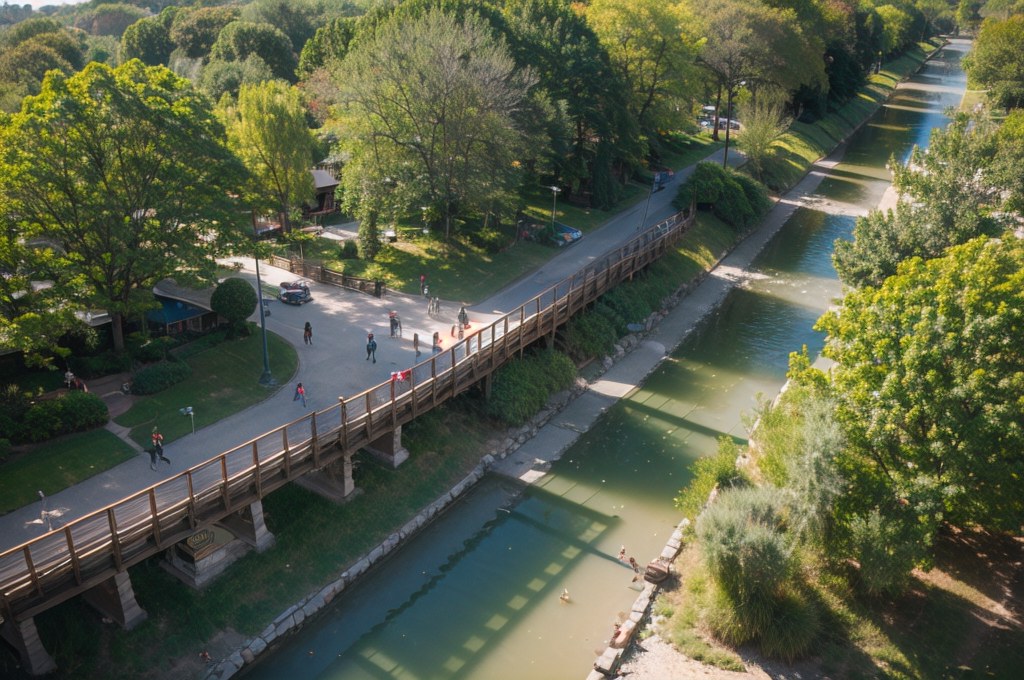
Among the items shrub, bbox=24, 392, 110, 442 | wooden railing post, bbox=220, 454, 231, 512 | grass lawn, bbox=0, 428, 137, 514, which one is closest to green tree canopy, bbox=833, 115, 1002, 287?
wooden railing post, bbox=220, 454, 231, 512

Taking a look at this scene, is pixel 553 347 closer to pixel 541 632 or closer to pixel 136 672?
pixel 541 632

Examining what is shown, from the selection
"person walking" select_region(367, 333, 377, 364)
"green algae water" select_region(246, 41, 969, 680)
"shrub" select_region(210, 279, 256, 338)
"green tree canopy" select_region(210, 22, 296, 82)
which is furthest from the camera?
"green tree canopy" select_region(210, 22, 296, 82)

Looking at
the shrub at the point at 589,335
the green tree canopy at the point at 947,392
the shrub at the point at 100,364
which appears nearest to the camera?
the green tree canopy at the point at 947,392

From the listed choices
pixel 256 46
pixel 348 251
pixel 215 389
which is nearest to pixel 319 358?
pixel 215 389

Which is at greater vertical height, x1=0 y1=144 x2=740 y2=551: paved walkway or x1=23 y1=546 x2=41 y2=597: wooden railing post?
x1=23 y1=546 x2=41 y2=597: wooden railing post

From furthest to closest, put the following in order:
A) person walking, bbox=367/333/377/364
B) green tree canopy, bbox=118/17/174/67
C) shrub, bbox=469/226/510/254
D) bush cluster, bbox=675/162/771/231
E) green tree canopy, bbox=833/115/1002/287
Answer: green tree canopy, bbox=118/17/174/67 → bush cluster, bbox=675/162/771/231 → shrub, bbox=469/226/510/254 → green tree canopy, bbox=833/115/1002/287 → person walking, bbox=367/333/377/364

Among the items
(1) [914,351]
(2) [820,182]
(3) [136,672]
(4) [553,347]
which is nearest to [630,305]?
(4) [553,347]

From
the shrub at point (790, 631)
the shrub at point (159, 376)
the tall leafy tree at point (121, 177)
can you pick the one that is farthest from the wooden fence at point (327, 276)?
the shrub at point (790, 631)

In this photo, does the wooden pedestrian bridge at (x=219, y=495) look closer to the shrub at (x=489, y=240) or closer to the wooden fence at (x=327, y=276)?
the wooden fence at (x=327, y=276)

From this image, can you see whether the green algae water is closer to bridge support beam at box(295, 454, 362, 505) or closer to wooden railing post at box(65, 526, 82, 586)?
bridge support beam at box(295, 454, 362, 505)
